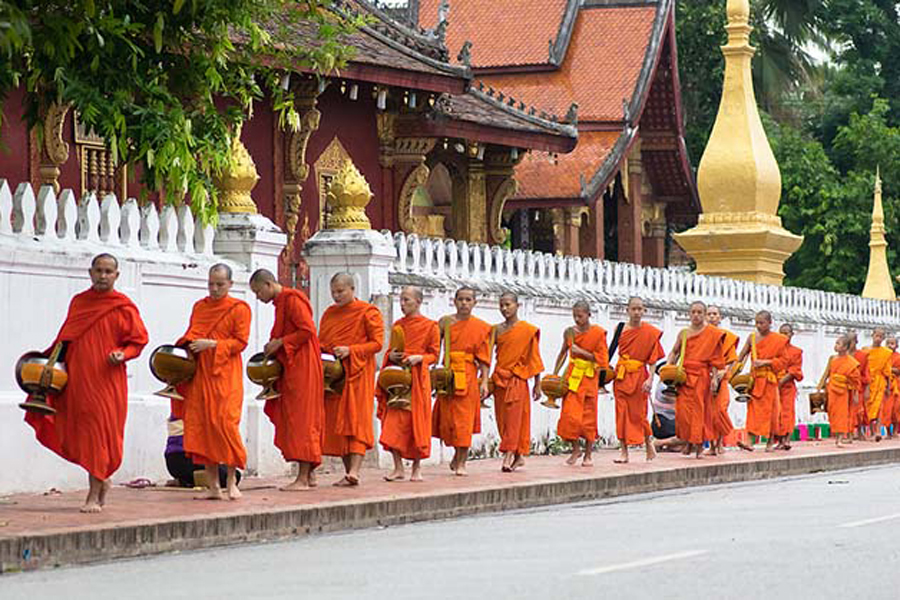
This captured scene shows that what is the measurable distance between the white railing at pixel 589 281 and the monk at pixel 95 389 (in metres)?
5.80

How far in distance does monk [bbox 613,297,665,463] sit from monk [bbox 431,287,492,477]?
10.2 ft

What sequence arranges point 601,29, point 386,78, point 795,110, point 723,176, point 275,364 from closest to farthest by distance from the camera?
1. point 275,364
2. point 386,78
3. point 723,176
4. point 601,29
5. point 795,110

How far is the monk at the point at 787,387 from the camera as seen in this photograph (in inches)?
949

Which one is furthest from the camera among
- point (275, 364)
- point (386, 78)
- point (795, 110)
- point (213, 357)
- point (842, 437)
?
point (795, 110)

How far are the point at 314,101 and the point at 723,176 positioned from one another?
1170cm

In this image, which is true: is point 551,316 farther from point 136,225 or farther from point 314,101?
point 136,225

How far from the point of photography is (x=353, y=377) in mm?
15992

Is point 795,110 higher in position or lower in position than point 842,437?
higher

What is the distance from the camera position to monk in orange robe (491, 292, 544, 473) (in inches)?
734

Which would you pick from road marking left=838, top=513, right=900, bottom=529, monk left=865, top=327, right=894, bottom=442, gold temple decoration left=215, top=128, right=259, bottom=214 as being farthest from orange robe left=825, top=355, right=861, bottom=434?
road marking left=838, top=513, right=900, bottom=529

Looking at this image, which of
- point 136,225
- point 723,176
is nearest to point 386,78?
point 136,225

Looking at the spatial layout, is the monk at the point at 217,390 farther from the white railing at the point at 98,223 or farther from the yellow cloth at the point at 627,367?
the yellow cloth at the point at 627,367

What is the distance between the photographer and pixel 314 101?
2323 centimetres

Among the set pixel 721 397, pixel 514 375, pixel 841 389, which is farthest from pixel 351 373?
pixel 841 389
